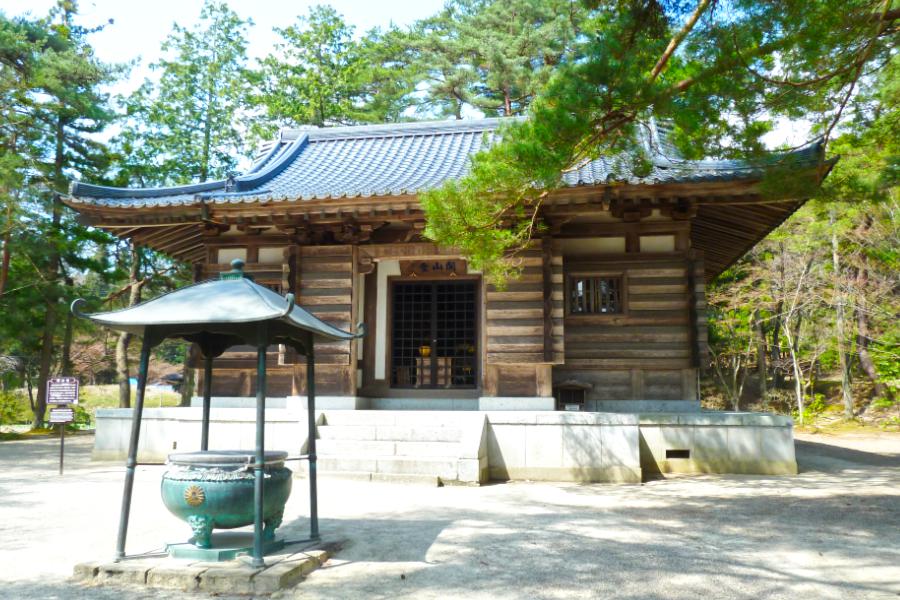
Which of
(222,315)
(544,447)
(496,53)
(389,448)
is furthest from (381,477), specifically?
(496,53)

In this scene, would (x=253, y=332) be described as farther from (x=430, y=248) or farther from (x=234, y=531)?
(x=430, y=248)

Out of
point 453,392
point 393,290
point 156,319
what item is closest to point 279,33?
point 393,290

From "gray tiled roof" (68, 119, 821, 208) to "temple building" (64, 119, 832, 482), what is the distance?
0.06 m

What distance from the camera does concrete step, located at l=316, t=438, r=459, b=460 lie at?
330 inches

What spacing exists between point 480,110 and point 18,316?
16.3 meters

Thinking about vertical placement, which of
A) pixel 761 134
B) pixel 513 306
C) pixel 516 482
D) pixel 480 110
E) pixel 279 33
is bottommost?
pixel 516 482

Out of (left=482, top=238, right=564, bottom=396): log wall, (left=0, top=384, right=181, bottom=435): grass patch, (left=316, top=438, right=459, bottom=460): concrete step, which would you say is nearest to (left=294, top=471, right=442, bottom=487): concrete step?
(left=316, top=438, right=459, bottom=460): concrete step

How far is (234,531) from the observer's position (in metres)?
5.10

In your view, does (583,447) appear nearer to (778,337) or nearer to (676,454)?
(676,454)

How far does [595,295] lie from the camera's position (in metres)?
10.5

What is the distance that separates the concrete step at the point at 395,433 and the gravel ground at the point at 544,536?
106cm

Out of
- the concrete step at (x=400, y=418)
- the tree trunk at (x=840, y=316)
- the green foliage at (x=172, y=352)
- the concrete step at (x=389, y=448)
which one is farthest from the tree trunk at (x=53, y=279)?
the tree trunk at (x=840, y=316)

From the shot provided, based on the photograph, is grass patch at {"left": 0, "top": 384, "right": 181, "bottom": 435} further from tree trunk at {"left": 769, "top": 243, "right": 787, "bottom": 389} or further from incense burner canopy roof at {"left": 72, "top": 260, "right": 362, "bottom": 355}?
tree trunk at {"left": 769, "top": 243, "right": 787, "bottom": 389}

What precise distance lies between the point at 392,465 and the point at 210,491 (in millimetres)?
4055
